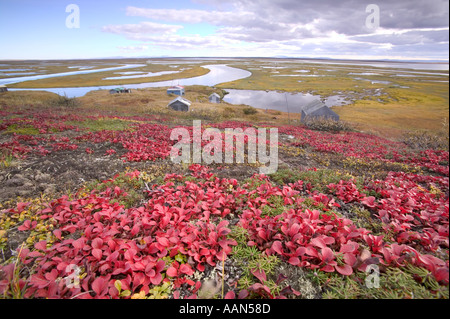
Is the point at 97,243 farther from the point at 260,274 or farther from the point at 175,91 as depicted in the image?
the point at 175,91

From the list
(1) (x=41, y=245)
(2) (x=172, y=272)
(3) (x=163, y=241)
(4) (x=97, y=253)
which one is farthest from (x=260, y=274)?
(1) (x=41, y=245)

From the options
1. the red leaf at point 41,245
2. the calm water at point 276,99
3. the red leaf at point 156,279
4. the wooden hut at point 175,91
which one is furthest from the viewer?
the calm water at point 276,99

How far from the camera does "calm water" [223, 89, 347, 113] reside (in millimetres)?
70312

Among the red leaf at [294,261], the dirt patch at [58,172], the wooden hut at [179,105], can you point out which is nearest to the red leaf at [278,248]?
the red leaf at [294,261]

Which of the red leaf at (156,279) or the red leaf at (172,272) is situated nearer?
the red leaf at (156,279)

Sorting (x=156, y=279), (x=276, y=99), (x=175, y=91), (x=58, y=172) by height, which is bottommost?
(x=156, y=279)

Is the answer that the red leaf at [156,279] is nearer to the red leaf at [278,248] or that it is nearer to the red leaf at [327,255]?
the red leaf at [278,248]

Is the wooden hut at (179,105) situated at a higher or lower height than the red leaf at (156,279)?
higher

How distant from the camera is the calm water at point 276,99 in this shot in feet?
231

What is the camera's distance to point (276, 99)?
8338 centimetres

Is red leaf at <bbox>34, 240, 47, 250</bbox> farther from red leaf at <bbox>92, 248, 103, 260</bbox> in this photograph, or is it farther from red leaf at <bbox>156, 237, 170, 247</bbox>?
red leaf at <bbox>156, 237, 170, 247</bbox>
